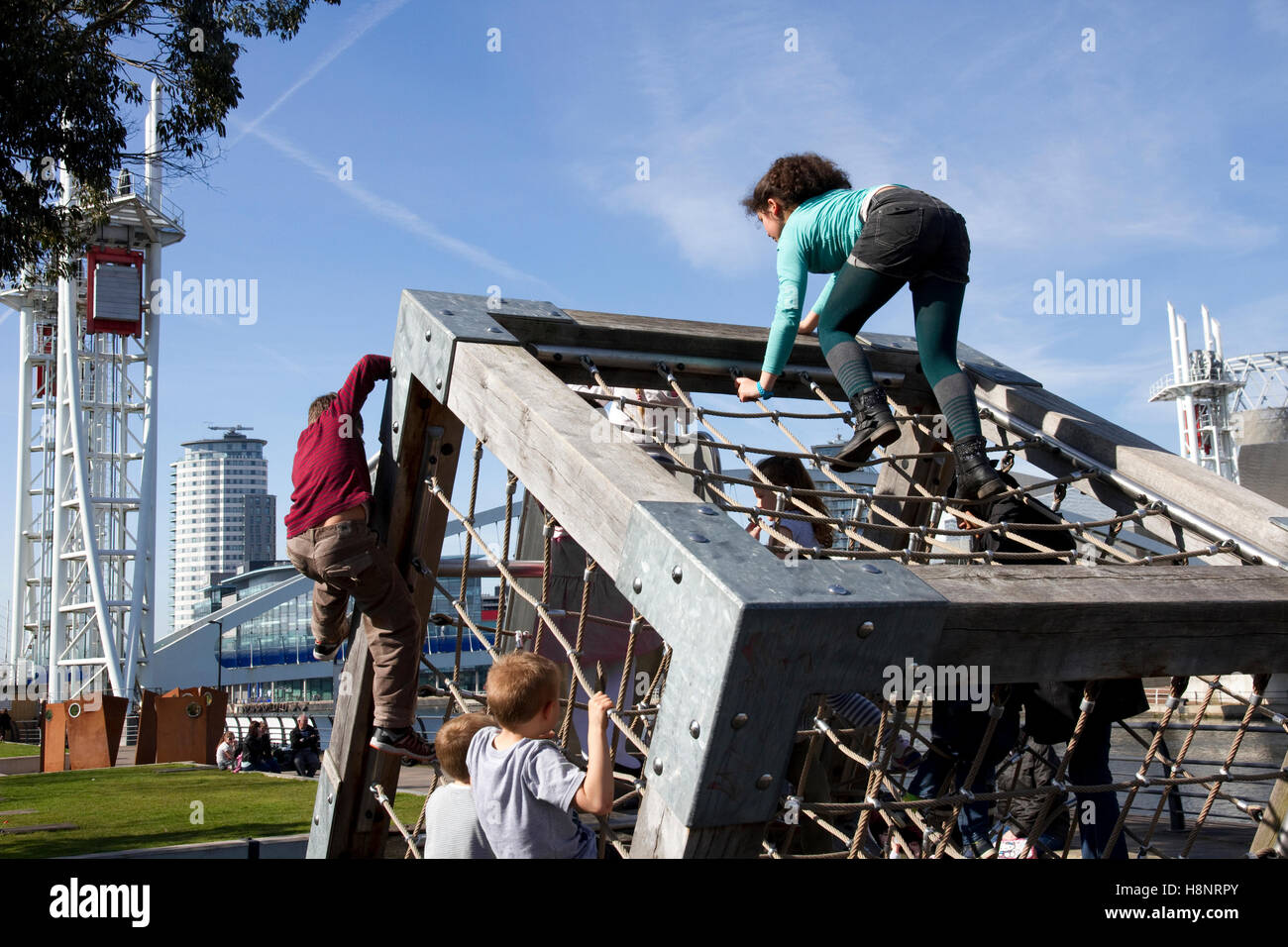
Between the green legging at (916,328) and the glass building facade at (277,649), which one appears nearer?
the green legging at (916,328)

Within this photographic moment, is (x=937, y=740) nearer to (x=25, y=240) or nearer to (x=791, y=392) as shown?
(x=791, y=392)

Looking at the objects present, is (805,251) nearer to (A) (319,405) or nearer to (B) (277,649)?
(A) (319,405)

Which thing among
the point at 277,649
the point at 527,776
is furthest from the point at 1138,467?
the point at 277,649

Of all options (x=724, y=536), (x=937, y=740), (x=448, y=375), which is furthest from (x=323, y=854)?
(x=724, y=536)

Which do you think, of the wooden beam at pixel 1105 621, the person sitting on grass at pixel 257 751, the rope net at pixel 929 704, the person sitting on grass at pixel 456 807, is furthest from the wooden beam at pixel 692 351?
the person sitting on grass at pixel 257 751

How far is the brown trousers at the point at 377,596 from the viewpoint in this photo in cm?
291

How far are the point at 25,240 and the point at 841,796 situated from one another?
23.7ft

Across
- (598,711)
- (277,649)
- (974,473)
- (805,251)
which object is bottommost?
(598,711)

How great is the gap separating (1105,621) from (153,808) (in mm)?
7974

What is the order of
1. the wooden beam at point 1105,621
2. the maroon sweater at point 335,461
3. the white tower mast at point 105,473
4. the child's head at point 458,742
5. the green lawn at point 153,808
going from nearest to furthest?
the wooden beam at point 1105,621, the child's head at point 458,742, the maroon sweater at point 335,461, the green lawn at point 153,808, the white tower mast at point 105,473

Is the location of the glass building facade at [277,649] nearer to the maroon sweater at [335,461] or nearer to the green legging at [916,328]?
the maroon sweater at [335,461]

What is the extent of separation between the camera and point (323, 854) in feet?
10.5

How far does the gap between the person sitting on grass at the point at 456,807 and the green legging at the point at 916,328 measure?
4.48 ft

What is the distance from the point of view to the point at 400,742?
117 inches
